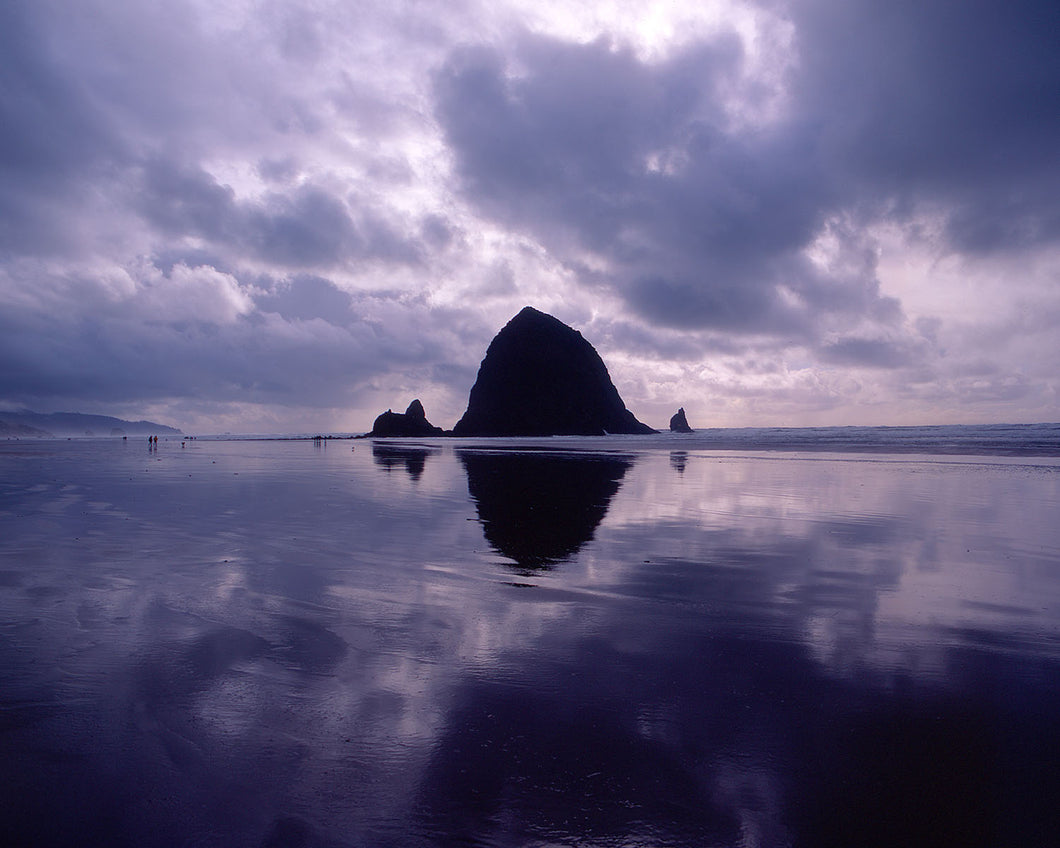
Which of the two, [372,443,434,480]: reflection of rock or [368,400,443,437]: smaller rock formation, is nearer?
[372,443,434,480]: reflection of rock

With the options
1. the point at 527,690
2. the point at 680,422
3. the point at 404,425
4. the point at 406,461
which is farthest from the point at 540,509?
the point at 680,422

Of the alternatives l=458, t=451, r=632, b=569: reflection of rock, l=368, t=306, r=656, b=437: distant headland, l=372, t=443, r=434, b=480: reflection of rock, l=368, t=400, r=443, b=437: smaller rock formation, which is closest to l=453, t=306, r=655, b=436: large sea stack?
l=368, t=306, r=656, b=437: distant headland

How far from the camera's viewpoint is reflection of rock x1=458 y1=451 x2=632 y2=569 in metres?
11.0

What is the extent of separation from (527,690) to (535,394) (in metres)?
145

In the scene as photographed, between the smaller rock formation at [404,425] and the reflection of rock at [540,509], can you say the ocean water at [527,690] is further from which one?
the smaller rock formation at [404,425]

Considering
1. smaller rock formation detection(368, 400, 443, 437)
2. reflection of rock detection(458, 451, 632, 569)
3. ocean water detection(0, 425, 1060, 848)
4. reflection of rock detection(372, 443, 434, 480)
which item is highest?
smaller rock formation detection(368, 400, 443, 437)

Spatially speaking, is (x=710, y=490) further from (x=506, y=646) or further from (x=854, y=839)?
(x=854, y=839)

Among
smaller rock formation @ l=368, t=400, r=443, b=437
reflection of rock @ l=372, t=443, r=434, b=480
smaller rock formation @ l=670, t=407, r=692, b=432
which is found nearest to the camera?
reflection of rock @ l=372, t=443, r=434, b=480

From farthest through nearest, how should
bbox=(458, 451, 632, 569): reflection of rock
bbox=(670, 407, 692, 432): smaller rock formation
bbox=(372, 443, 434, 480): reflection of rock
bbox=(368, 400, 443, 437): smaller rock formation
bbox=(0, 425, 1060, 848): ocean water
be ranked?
bbox=(670, 407, 692, 432): smaller rock formation
bbox=(368, 400, 443, 437): smaller rock formation
bbox=(372, 443, 434, 480): reflection of rock
bbox=(458, 451, 632, 569): reflection of rock
bbox=(0, 425, 1060, 848): ocean water

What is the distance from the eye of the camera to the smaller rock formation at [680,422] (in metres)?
174

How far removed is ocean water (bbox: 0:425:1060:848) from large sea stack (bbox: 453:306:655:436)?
133 meters

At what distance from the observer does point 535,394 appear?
149750 millimetres

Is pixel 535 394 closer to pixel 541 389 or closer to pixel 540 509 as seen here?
pixel 541 389

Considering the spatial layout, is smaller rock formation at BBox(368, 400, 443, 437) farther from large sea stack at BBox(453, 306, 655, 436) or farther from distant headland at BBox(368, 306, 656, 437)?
large sea stack at BBox(453, 306, 655, 436)
